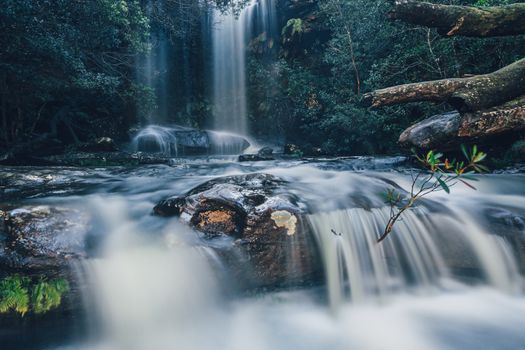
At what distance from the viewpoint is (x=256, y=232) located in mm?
3039

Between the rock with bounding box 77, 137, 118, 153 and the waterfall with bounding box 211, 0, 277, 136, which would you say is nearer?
the rock with bounding box 77, 137, 118, 153

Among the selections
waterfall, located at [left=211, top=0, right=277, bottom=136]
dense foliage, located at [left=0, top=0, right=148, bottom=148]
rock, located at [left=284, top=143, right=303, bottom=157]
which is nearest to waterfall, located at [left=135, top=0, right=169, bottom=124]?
waterfall, located at [left=211, top=0, right=277, bottom=136]

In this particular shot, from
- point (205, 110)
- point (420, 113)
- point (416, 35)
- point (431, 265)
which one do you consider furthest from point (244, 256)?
point (205, 110)

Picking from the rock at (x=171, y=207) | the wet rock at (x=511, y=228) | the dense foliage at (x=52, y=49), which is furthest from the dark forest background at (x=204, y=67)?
the rock at (x=171, y=207)

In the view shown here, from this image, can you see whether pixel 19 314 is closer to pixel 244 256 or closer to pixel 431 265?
pixel 244 256

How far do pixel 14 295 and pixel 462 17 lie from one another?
624 cm

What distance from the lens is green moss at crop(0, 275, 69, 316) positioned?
2318 mm

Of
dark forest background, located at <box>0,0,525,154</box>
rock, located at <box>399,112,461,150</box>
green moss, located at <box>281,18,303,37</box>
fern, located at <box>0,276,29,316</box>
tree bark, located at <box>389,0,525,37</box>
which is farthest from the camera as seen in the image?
green moss, located at <box>281,18,303,37</box>

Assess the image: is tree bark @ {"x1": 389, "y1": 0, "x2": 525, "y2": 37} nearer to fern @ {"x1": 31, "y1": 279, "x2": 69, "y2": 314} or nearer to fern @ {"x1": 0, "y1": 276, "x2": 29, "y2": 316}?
fern @ {"x1": 31, "y1": 279, "x2": 69, "y2": 314}

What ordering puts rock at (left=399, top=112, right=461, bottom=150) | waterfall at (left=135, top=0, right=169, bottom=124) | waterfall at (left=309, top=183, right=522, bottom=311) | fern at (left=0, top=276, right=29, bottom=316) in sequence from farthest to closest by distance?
1. waterfall at (left=135, top=0, right=169, bottom=124)
2. rock at (left=399, top=112, right=461, bottom=150)
3. waterfall at (left=309, top=183, right=522, bottom=311)
4. fern at (left=0, top=276, right=29, bottom=316)

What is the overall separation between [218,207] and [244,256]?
22.9 inches

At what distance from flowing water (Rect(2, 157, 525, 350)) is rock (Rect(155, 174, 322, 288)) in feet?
0.35

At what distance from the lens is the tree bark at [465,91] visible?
15.0 ft

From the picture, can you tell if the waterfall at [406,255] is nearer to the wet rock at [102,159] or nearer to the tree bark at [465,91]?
the tree bark at [465,91]
